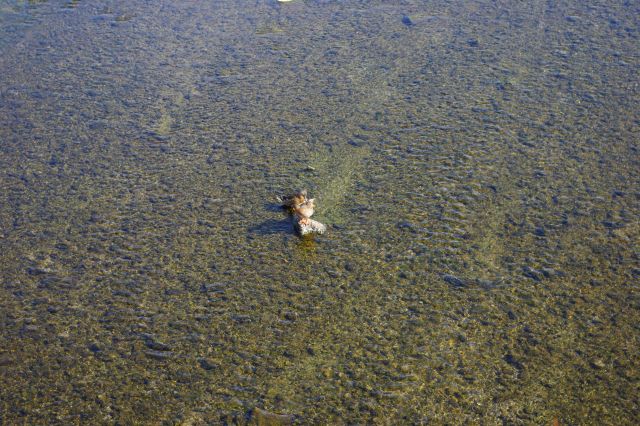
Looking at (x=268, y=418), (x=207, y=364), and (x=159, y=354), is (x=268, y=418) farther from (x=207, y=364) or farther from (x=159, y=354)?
(x=159, y=354)

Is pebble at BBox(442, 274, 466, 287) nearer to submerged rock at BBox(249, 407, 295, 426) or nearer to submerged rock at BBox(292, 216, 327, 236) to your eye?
submerged rock at BBox(292, 216, 327, 236)

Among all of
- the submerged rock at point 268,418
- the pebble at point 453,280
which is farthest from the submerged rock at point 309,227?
the submerged rock at point 268,418

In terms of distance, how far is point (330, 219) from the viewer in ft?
8.13

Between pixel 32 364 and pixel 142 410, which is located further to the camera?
pixel 32 364

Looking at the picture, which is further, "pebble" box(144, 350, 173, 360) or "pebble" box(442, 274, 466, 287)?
"pebble" box(442, 274, 466, 287)

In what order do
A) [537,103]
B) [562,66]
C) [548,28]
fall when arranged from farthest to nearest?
1. [548,28]
2. [562,66]
3. [537,103]

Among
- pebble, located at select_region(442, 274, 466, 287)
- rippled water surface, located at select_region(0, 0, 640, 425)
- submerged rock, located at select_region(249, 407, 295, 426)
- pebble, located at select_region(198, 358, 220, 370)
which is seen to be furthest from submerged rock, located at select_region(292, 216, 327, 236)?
submerged rock, located at select_region(249, 407, 295, 426)

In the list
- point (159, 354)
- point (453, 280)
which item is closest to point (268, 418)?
point (159, 354)

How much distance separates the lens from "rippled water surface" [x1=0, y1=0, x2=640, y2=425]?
1.88 metres

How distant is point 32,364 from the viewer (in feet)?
6.60

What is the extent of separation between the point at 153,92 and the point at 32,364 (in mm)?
1729

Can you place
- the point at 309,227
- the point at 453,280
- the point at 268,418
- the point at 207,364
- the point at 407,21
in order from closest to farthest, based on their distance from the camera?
the point at 268,418 → the point at 207,364 → the point at 453,280 → the point at 309,227 → the point at 407,21

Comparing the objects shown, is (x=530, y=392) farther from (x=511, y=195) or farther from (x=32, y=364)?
(x=32, y=364)

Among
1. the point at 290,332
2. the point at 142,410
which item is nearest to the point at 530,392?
the point at 290,332
